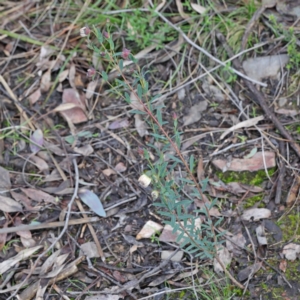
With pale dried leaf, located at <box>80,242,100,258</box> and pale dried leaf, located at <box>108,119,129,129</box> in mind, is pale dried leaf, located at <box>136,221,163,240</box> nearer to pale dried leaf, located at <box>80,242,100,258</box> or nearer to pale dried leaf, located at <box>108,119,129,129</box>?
pale dried leaf, located at <box>80,242,100,258</box>

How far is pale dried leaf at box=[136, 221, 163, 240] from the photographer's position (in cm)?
213

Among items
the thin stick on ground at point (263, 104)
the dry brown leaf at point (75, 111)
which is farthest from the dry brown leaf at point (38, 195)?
the thin stick on ground at point (263, 104)

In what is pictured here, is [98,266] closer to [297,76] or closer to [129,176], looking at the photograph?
[129,176]

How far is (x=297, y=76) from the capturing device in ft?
8.09

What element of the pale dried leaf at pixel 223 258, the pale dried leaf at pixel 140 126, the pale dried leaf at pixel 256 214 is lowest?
the pale dried leaf at pixel 223 258

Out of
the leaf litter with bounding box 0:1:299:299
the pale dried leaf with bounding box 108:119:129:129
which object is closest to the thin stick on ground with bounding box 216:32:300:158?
the leaf litter with bounding box 0:1:299:299

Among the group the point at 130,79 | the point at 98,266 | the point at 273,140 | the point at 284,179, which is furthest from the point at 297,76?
the point at 98,266

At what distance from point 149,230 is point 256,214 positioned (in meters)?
0.45

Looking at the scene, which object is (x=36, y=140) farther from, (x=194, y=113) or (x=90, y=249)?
(x=194, y=113)

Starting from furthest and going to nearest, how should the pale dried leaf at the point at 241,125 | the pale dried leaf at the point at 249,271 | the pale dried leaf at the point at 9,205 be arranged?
1. the pale dried leaf at the point at 241,125
2. the pale dried leaf at the point at 9,205
3. the pale dried leaf at the point at 249,271

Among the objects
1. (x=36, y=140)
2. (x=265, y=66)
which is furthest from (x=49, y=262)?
(x=265, y=66)

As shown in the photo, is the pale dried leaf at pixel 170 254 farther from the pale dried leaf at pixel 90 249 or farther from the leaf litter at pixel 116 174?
the pale dried leaf at pixel 90 249

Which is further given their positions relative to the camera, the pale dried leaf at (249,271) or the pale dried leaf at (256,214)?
the pale dried leaf at (256,214)

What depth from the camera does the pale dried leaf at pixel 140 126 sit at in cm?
241
